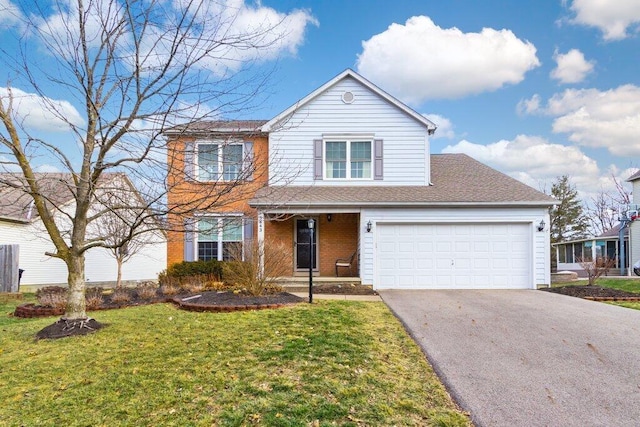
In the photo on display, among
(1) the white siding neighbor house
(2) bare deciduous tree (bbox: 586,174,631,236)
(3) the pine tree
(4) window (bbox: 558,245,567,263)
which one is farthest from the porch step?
(2) bare deciduous tree (bbox: 586,174,631,236)

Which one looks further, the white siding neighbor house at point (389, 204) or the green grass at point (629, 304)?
the white siding neighbor house at point (389, 204)

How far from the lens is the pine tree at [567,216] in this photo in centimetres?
3691

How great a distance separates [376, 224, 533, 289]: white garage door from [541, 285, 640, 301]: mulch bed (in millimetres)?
1134

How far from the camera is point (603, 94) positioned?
17219mm

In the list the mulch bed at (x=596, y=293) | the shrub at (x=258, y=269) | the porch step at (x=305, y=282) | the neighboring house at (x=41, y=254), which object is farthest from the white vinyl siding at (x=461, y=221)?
the neighboring house at (x=41, y=254)

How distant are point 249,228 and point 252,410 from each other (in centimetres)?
1017

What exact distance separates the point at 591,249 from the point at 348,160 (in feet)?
91.4

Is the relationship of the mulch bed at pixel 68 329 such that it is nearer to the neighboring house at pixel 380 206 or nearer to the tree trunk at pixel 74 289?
the tree trunk at pixel 74 289

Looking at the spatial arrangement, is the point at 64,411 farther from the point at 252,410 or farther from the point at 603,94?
the point at 603,94

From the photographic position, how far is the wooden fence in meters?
13.3

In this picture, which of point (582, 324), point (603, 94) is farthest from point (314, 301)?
point (603, 94)

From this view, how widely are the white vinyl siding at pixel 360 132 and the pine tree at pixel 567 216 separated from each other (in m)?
29.0

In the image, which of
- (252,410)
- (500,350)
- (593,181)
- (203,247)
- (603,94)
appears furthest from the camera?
(593,181)

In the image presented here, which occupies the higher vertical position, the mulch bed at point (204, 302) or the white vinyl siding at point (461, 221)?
the white vinyl siding at point (461, 221)
